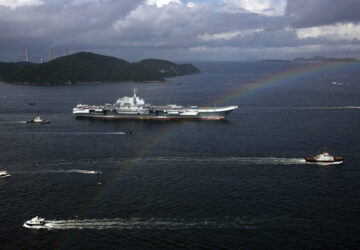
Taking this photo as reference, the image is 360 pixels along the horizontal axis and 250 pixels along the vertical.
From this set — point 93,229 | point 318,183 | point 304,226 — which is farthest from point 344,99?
point 93,229

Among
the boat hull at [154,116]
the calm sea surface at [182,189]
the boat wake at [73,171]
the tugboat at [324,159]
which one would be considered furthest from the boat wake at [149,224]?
the boat hull at [154,116]

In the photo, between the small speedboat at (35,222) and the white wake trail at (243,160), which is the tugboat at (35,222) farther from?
the white wake trail at (243,160)

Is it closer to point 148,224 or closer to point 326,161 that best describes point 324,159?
point 326,161

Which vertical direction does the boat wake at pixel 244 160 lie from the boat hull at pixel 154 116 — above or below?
below

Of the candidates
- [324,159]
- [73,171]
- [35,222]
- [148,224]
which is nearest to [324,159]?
[324,159]

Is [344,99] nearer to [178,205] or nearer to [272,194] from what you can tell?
[272,194]

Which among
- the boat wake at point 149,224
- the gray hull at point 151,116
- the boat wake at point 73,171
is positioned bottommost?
the boat wake at point 149,224

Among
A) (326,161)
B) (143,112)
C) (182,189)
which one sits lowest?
(182,189)
